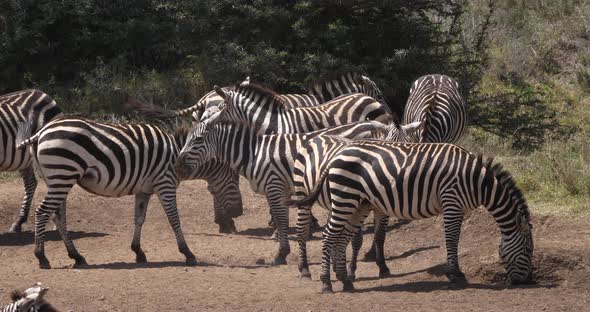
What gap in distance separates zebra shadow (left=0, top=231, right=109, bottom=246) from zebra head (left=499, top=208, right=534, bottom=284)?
20.5 feet

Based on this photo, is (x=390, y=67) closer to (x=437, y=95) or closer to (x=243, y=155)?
(x=437, y=95)

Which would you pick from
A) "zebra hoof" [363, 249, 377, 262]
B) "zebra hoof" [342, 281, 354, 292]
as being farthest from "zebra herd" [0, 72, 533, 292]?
"zebra hoof" [363, 249, 377, 262]

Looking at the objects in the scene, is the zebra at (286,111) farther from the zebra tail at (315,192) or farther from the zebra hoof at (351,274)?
the zebra tail at (315,192)

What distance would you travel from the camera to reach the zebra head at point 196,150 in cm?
1273

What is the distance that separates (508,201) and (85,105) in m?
11.5

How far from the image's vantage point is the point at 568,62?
24.0 meters

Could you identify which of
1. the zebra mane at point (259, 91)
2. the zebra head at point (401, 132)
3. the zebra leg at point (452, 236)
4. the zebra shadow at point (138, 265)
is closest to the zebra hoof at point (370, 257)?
the zebra head at point (401, 132)

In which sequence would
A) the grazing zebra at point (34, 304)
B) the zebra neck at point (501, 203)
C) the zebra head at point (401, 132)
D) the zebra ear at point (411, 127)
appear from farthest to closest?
the zebra ear at point (411, 127)
the zebra head at point (401, 132)
the zebra neck at point (501, 203)
the grazing zebra at point (34, 304)

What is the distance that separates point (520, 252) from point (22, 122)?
7207 millimetres

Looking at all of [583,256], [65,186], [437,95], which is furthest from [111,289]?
[437,95]

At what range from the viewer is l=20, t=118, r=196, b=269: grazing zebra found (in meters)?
11.7

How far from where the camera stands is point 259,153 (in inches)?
492

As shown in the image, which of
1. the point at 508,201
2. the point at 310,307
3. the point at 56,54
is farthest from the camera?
the point at 56,54

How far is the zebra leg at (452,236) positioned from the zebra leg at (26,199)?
663cm
